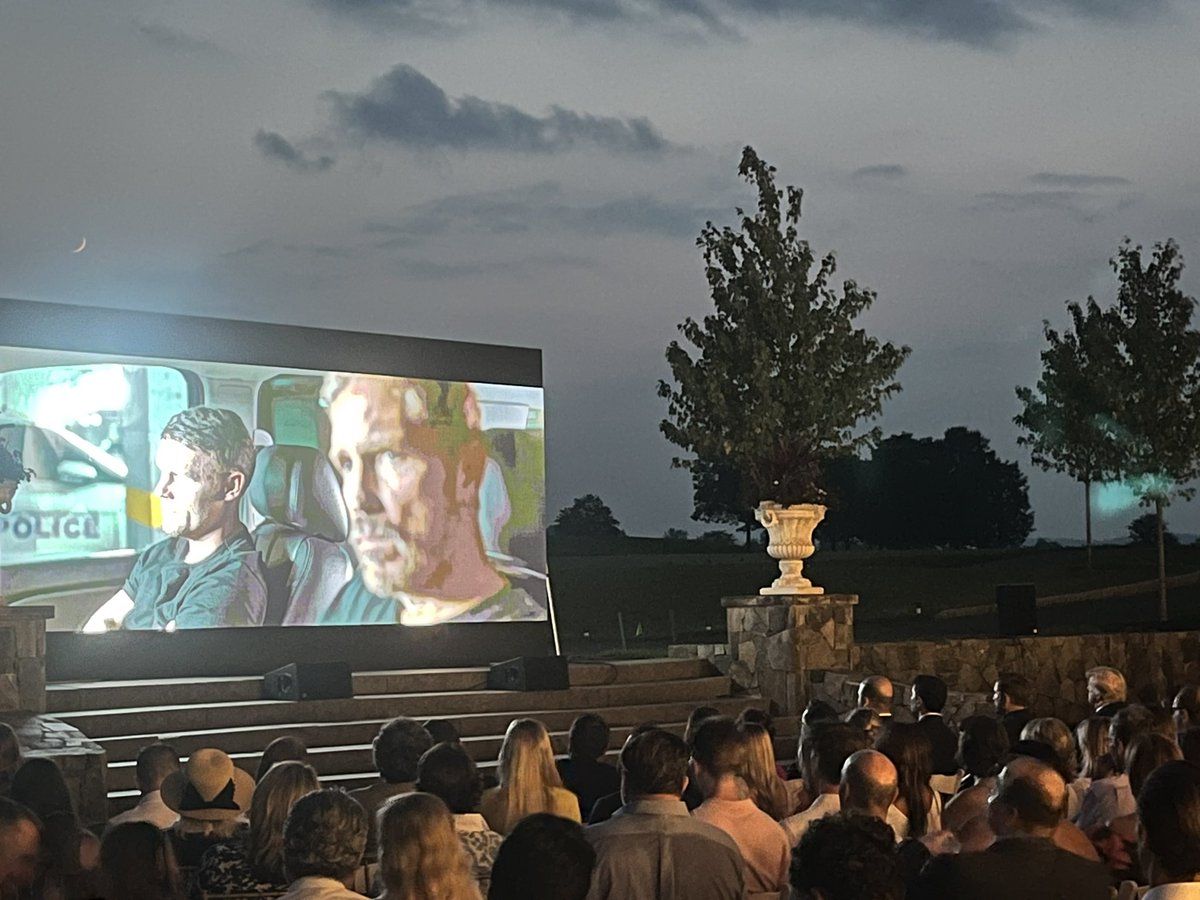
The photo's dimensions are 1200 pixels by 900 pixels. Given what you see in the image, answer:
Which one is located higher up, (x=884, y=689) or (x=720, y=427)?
(x=720, y=427)

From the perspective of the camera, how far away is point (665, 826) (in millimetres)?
4352

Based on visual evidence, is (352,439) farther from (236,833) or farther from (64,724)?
(236,833)

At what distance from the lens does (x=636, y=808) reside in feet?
14.5

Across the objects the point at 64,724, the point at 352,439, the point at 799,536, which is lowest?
the point at 64,724

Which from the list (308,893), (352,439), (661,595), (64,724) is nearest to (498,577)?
(352,439)

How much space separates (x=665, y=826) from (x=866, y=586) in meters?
31.0

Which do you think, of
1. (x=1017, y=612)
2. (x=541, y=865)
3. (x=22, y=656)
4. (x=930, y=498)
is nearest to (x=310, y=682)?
(x=22, y=656)

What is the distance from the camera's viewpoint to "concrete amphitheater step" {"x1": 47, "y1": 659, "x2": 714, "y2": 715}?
12.0 metres

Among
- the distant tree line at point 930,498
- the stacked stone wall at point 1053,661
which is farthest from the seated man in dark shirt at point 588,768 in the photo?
the distant tree line at point 930,498

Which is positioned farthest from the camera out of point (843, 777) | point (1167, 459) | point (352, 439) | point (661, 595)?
point (661, 595)

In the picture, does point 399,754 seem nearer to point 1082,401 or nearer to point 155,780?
point 155,780

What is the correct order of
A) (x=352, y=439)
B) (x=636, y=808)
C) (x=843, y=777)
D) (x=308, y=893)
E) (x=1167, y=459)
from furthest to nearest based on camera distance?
(x=1167, y=459), (x=352, y=439), (x=843, y=777), (x=636, y=808), (x=308, y=893)

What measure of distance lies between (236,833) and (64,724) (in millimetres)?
6163

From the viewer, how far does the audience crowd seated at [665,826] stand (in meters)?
3.48
